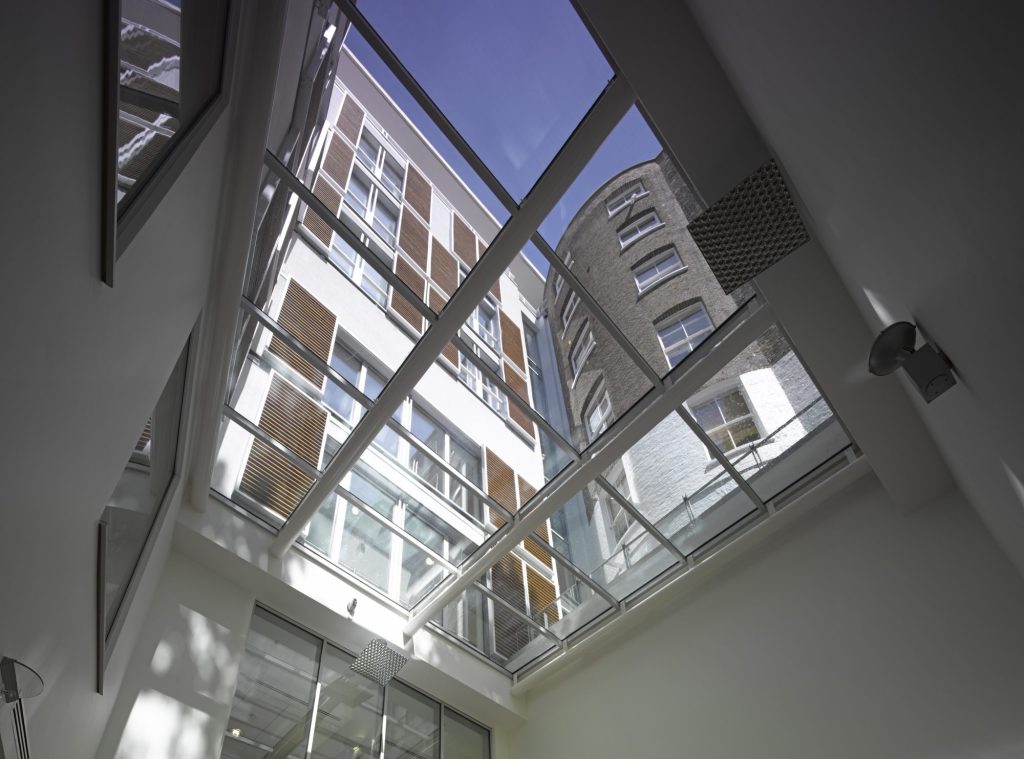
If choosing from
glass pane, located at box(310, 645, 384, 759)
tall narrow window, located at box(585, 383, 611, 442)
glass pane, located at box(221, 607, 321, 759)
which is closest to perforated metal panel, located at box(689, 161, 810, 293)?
tall narrow window, located at box(585, 383, 611, 442)

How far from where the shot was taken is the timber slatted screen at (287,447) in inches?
315

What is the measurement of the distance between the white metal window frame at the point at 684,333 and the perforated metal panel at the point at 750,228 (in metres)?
1.28

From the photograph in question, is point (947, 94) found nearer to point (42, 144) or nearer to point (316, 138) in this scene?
point (42, 144)

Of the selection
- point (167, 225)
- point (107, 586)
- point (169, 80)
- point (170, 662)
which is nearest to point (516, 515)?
point (170, 662)

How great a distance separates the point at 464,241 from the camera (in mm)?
6793

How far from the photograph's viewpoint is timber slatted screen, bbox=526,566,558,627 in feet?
30.3

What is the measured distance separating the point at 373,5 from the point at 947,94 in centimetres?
481

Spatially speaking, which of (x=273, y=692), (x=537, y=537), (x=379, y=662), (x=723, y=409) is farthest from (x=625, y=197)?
(x=273, y=692)

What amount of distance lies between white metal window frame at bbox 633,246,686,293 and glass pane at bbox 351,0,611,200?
1834 millimetres

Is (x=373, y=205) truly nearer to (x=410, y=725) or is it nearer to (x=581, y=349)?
(x=581, y=349)

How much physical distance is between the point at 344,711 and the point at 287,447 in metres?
3.27

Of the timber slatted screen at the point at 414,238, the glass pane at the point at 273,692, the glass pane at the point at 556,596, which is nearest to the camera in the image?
the glass pane at the point at 273,692

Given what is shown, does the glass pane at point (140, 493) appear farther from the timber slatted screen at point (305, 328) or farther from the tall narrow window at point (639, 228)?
the tall narrow window at point (639, 228)

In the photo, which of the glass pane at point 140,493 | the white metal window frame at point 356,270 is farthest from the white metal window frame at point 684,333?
the glass pane at point 140,493
